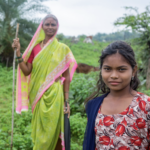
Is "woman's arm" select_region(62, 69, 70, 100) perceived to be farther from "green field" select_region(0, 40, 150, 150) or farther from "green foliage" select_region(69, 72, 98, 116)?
"green foliage" select_region(69, 72, 98, 116)

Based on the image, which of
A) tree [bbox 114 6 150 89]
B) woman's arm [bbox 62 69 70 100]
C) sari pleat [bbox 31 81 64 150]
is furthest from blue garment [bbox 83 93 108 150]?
tree [bbox 114 6 150 89]

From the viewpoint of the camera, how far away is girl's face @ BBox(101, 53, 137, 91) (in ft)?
4.12

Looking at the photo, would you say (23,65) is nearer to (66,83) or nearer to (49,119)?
(66,83)

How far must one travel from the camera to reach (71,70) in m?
2.70

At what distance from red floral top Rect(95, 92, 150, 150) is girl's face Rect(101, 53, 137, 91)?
129mm

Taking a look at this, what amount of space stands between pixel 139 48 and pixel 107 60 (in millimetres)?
6506

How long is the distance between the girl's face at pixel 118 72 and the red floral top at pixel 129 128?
0.42 ft

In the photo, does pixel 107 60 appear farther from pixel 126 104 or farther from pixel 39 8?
pixel 39 8

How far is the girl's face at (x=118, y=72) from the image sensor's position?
1.25 m

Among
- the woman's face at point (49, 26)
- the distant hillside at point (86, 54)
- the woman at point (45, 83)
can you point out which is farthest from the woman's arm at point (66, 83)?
the distant hillside at point (86, 54)

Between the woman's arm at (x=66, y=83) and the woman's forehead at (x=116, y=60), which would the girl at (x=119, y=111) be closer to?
the woman's forehead at (x=116, y=60)

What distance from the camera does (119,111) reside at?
4.18ft

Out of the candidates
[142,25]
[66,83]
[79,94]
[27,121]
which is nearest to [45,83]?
[66,83]

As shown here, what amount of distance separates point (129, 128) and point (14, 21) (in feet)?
29.0
